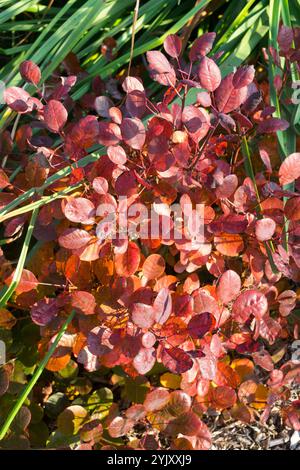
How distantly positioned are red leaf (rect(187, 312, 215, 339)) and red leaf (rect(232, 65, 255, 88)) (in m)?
0.40

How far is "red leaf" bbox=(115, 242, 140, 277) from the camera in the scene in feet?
3.53

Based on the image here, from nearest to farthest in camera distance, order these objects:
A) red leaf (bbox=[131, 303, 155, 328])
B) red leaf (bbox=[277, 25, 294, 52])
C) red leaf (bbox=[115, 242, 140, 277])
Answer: red leaf (bbox=[131, 303, 155, 328]), red leaf (bbox=[115, 242, 140, 277]), red leaf (bbox=[277, 25, 294, 52])

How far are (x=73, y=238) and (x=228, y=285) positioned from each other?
30cm

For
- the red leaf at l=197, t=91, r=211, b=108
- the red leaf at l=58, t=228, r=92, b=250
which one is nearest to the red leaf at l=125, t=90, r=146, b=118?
the red leaf at l=197, t=91, r=211, b=108

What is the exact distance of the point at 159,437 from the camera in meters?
1.40

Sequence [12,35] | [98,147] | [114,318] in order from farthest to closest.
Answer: [12,35] < [98,147] < [114,318]

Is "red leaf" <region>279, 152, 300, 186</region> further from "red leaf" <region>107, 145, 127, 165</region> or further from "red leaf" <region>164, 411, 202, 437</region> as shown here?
"red leaf" <region>164, 411, 202, 437</region>

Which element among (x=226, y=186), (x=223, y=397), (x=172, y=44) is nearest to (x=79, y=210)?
(x=226, y=186)

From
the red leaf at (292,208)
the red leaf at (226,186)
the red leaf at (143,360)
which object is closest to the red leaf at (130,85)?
the red leaf at (226,186)

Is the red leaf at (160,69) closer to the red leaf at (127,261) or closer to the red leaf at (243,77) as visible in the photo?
the red leaf at (243,77)

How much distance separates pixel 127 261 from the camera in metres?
1.08

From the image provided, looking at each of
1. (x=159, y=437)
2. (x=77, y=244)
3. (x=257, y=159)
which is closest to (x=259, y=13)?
(x=257, y=159)
